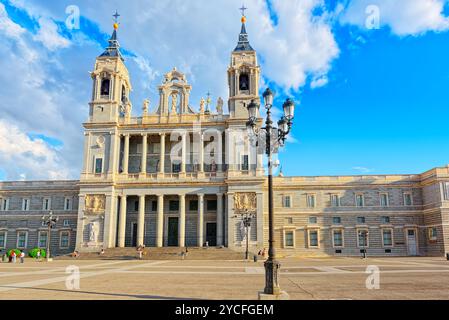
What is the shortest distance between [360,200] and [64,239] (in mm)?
44101

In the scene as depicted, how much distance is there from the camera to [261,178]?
51.4m

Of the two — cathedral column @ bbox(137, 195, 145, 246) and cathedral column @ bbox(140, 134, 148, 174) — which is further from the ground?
cathedral column @ bbox(140, 134, 148, 174)

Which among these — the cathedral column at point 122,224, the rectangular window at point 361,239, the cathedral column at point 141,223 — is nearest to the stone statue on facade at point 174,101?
the cathedral column at point 141,223

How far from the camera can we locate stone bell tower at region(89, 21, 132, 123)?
56281mm

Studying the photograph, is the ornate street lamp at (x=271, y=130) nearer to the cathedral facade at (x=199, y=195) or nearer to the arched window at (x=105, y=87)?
the cathedral facade at (x=199, y=195)

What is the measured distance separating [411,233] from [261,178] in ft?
73.7

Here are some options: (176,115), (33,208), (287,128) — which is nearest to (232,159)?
(176,115)

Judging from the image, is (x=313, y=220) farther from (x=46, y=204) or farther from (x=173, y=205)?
(x=46, y=204)

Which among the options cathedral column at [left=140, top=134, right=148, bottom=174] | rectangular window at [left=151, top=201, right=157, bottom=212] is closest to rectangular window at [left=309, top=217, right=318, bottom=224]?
rectangular window at [left=151, top=201, right=157, bottom=212]

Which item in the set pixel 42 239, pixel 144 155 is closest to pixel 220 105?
pixel 144 155

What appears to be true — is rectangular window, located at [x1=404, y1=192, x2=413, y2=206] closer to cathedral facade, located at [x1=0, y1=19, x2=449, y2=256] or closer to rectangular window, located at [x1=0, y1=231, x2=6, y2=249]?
cathedral facade, located at [x1=0, y1=19, x2=449, y2=256]

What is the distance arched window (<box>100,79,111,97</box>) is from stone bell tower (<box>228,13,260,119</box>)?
18571 millimetres

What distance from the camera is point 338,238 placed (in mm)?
53781
